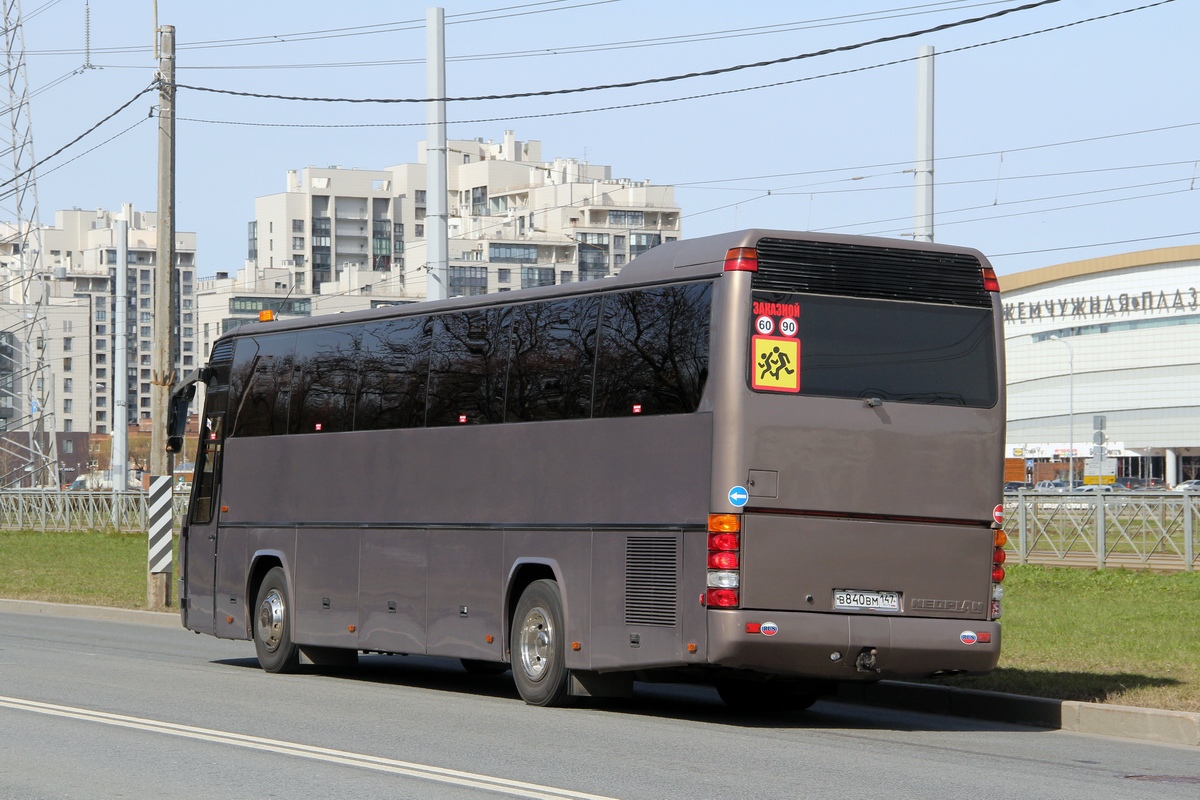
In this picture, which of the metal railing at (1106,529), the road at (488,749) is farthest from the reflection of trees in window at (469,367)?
the metal railing at (1106,529)

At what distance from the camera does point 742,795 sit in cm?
883

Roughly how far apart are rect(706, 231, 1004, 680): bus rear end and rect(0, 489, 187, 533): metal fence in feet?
134

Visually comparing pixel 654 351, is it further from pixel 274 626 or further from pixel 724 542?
pixel 274 626

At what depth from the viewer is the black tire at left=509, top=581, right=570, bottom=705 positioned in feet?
44.1

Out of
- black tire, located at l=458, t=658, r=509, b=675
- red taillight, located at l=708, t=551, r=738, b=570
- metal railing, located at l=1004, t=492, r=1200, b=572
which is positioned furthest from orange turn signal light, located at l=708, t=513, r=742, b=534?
metal railing, located at l=1004, t=492, r=1200, b=572

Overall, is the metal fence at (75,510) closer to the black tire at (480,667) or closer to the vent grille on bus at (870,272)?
the black tire at (480,667)

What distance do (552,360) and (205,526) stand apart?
6515 mm

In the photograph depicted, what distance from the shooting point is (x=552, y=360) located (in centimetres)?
1384

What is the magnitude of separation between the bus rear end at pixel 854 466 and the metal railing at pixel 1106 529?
62.6 ft

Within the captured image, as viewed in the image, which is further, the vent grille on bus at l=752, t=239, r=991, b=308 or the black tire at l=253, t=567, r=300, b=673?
the black tire at l=253, t=567, r=300, b=673

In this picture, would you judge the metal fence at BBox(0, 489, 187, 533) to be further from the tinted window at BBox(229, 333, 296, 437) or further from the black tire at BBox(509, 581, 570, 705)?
the black tire at BBox(509, 581, 570, 705)

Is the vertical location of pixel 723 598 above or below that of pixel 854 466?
below

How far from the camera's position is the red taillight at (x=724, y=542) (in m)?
12.0

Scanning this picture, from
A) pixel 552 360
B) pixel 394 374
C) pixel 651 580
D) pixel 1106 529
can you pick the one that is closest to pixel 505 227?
pixel 1106 529
